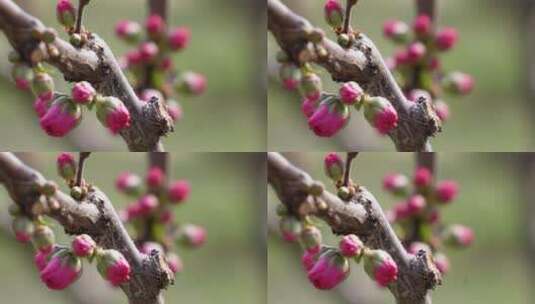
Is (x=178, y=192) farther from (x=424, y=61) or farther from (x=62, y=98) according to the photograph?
(x=424, y=61)

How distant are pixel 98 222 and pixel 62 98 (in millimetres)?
217

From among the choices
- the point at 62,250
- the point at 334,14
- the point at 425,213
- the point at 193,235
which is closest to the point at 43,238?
the point at 62,250

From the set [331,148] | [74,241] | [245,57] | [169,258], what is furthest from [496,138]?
[74,241]

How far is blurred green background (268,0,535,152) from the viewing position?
229 centimetres

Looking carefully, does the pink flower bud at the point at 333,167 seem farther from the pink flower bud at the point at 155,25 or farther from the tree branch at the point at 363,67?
the pink flower bud at the point at 155,25

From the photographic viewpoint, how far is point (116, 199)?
7.84 ft

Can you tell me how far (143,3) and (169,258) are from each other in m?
0.47

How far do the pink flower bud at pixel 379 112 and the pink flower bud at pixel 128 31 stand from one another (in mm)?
442

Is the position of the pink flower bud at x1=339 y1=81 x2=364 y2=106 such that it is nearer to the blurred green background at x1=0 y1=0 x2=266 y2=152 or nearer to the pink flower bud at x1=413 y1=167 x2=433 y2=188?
the blurred green background at x1=0 y1=0 x2=266 y2=152

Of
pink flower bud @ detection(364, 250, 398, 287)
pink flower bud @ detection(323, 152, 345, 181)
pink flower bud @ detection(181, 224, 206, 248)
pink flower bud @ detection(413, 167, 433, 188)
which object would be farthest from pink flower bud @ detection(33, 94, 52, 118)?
pink flower bud @ detection(413, 167, 433, 188)

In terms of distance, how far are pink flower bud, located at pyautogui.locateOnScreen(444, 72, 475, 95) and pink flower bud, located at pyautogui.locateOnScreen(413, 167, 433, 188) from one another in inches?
6.1

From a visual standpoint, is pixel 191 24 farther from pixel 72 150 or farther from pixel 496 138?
pixel 496 138

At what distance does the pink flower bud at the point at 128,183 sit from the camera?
2389 millimetres

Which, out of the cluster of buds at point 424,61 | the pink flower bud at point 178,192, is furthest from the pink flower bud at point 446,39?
the pink flower bud at point 178,192
